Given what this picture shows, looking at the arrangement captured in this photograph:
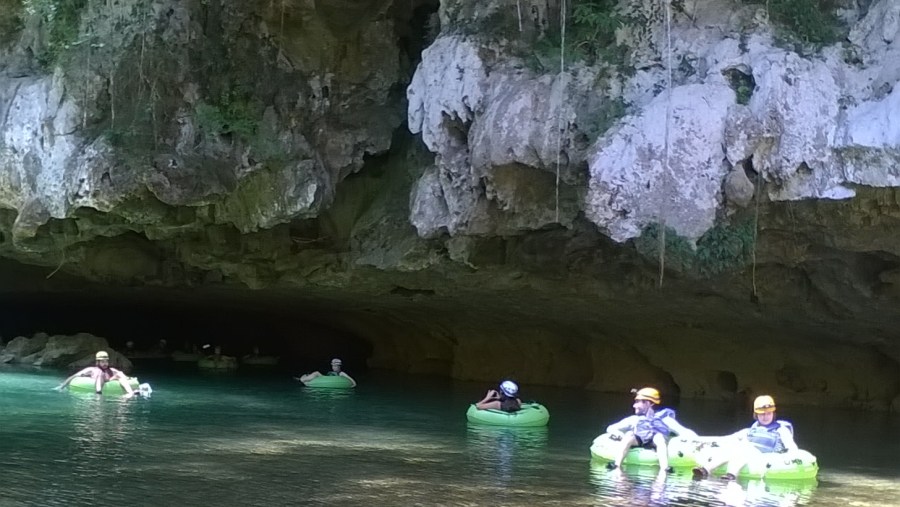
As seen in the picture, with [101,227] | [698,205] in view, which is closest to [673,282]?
[698,205]

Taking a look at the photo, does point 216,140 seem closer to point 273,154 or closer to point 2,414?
point 273,154

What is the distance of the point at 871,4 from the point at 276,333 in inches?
977

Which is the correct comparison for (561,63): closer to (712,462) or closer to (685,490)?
(712,462)

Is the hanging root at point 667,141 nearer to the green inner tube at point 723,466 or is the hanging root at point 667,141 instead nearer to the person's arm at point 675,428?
the person's arm at point 675,428

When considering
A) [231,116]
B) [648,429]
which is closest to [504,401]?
[648,429]

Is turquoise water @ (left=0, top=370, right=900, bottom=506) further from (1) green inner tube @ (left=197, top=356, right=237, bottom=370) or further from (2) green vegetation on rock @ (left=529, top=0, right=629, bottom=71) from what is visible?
(1) green inner tube @ (left=197, top=356, right=237, bottom=370)

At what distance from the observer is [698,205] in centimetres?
1084

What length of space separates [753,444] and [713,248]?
253 cm

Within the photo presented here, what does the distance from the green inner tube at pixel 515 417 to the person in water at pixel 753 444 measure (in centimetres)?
392

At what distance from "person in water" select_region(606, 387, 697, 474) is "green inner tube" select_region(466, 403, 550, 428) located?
328 centimetres

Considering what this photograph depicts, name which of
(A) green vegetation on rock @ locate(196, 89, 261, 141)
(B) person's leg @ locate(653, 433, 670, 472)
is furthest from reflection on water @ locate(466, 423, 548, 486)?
(A) green vegetation on rock @ locate(196, 89, 261, 141)

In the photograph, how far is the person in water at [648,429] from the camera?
10.7 meters

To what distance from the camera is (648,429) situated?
10.9 meters

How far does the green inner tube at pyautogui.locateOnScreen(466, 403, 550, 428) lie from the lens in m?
14.3
